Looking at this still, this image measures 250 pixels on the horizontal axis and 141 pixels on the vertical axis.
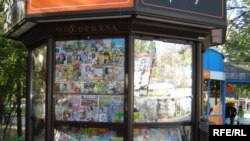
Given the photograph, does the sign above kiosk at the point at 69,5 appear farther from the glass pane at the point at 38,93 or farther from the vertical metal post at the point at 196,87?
the vertical metal post at the point at 196,87

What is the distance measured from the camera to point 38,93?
8062 mm

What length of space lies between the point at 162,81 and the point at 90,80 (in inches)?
44.4

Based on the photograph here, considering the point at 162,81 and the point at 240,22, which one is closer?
the point at 162,81

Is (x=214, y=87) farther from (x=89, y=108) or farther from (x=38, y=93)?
(x=89, y=108)

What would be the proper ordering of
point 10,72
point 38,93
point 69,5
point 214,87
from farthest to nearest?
1. point 214,87
2. point 10,72
3. point 38,93
4. point 69,5

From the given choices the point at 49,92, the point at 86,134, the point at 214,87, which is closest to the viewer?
the point at 86,134

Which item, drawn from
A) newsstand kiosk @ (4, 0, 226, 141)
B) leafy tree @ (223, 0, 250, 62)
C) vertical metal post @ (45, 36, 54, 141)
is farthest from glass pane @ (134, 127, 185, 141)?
leafy tree @ (223, 0, 250, 62)

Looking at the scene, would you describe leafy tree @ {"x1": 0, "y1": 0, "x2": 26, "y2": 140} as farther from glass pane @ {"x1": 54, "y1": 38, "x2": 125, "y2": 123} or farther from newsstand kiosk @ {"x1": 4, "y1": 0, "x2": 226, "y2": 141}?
glass pane @ {"x1": 54, "y1": 38, "x2": 125, "y2": 123}

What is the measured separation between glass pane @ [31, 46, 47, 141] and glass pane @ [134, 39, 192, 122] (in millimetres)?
1811

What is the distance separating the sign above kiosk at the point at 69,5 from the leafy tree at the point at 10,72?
10.7ft

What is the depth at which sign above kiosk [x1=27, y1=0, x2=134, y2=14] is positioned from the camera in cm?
623
